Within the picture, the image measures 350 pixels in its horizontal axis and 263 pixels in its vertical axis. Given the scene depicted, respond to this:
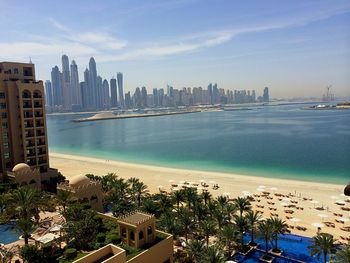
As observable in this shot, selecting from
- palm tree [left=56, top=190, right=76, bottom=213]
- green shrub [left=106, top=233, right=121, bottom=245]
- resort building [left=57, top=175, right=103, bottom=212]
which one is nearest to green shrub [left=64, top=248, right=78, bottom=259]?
green shrub [left=106, top=233, right=121, bottom=245]

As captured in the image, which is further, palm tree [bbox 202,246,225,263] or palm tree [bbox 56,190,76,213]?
palm tree [bbox 56,190,76,213]

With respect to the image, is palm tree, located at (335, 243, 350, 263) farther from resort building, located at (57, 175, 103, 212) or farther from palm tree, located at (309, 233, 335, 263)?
resort building, located at (57, 175, 103, 212)

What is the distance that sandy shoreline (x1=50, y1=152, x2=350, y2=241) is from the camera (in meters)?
36.1

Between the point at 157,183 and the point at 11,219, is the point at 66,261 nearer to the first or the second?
the point at 11,219

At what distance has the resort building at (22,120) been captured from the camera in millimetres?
41281

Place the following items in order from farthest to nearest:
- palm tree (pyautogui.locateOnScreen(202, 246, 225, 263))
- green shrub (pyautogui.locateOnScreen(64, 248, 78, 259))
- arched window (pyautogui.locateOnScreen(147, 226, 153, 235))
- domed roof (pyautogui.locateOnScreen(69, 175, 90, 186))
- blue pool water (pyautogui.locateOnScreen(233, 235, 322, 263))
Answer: domed roof (pyautogui.locateOnScreen(69, 175, 90, 186)) → blue pool water (pyautogui.locateOnScreen(233, 235, 322, 263)) → arched window (pyautogui.locateOnScreen(147, 226, 153, 235)) → palm tree (pyautogui.locateOnScreen(202, 246, 225, 263)) → green shrub (pyautogui.locateOnScreen(64, 248, 78, 259))

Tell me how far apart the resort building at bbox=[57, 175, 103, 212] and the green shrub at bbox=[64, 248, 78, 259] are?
10.1 metres

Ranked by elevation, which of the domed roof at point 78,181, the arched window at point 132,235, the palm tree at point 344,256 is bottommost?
the palm tree at point 344,256

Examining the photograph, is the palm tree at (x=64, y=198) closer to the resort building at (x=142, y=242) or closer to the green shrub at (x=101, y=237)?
the green shrub at (x=101, y=237)

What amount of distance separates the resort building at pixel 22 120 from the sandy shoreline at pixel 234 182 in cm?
1891

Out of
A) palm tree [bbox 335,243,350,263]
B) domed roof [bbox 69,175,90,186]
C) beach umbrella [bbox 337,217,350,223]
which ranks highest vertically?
domed roof [bbox 69,175,90,186]

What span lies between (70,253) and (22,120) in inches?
1116

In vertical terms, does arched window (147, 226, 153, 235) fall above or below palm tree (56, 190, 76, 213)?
below

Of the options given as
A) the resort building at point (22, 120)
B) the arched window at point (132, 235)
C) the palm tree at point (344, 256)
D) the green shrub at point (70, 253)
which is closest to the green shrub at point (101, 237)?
the green shrub at point (70, 253)
